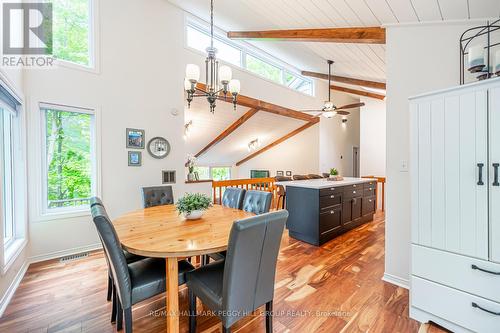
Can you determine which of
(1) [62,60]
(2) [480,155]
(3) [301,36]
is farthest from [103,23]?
(2) [480,155]

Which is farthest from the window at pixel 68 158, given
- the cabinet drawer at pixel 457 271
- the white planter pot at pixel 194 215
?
the cabinet drawer at pixel 457 271

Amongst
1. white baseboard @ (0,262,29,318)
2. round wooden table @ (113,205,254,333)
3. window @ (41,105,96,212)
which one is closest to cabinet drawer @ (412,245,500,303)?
round wooden table @ (113,205,254,333)

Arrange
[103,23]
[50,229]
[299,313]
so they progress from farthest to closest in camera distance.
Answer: [103,23] < [50,229] < [299,313]

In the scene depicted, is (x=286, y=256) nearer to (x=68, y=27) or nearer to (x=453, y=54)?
(x=453, y=54)

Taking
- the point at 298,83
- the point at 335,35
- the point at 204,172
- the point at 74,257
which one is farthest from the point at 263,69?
the point at 74,257

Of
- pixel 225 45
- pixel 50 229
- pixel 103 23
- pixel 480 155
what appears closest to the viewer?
pixel 480 155

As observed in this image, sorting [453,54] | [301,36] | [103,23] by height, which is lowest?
[453,54]

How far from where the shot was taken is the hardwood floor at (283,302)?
1.81 m

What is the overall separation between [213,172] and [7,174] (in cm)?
609

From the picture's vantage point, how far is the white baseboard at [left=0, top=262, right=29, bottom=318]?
2024 mm

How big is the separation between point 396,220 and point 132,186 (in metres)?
3.73

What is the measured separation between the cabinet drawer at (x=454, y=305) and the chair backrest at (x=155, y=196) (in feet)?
9.80

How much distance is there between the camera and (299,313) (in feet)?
6.43

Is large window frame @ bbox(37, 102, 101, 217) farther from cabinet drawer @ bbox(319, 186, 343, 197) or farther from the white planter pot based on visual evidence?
cabinet drawer @ bbox(319, 186, 343, 197)
